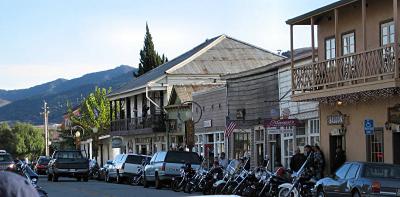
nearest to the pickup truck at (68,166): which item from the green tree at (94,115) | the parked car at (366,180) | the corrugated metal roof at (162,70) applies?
the corrugated metal roof at (162,70)

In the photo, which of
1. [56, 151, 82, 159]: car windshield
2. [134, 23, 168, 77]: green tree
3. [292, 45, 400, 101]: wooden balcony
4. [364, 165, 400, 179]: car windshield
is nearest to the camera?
[364, 165, 400, 179]: car windshield

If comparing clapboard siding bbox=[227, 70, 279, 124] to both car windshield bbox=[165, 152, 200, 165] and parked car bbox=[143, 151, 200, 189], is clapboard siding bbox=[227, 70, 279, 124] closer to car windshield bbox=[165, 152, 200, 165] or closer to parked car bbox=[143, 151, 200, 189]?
car windshield bbox=[165, 152, 200, 165]

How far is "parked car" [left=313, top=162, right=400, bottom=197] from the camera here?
686 inches

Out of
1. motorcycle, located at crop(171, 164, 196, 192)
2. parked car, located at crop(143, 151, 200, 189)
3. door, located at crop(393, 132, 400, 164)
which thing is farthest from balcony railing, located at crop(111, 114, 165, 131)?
door, located at crop(393, 132, 400, 164)

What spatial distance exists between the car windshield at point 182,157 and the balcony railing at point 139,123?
77.7 feet

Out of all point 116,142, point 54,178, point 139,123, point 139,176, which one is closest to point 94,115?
point 116,142

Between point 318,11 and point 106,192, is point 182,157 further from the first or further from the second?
point 318,11

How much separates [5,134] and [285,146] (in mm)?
103231

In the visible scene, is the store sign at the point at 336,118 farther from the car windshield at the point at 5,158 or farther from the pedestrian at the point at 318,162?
the car windshield at the point at 5,158

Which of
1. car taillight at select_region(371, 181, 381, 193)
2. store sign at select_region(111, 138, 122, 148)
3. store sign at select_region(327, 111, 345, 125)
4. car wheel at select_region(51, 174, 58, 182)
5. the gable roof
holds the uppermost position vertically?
the gable roof

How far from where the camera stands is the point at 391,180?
58.2ft

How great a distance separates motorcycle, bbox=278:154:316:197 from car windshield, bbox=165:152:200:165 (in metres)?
10.7

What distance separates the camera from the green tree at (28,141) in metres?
130

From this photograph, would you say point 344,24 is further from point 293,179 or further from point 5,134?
point 5,134
